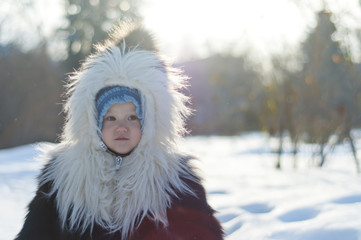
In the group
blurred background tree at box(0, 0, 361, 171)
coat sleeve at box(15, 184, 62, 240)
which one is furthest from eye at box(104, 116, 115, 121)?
blurred background tree at box(0, 0, 361, 171)

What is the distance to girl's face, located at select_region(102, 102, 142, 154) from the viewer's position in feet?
6.02

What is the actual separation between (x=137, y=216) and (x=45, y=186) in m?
0.56

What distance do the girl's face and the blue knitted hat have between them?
3 cm

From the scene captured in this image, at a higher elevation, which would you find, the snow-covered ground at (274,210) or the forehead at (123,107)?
the forehead at (123,107)

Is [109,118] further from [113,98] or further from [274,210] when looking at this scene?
[274,210]

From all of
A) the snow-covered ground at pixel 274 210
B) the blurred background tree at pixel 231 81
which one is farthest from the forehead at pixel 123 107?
the blurred background tree at pixel 231 81

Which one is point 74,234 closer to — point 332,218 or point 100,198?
point 100,198

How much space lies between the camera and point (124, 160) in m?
1.88

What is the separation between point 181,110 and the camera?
6.91 ft

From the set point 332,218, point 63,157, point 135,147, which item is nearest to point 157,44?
point 135,147

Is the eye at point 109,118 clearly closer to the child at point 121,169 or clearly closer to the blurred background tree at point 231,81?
the child at point 121,169

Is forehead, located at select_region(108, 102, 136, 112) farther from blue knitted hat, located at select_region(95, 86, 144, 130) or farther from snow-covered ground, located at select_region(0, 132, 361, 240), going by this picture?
snow-covered ground, located at select_region(0, 132, 361, 240)

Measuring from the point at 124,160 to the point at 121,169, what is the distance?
5 centimetres

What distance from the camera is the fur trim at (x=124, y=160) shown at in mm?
1763
